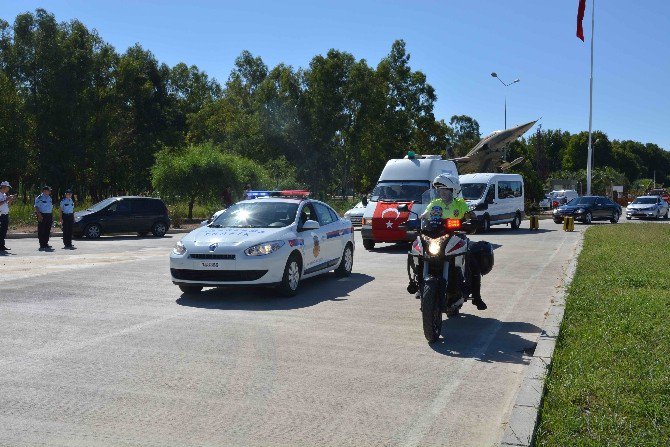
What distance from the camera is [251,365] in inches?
272

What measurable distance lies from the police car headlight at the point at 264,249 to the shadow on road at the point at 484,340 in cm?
285

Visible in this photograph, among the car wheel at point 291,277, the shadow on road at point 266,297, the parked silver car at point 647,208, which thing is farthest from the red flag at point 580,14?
the car wheel at point 291,277

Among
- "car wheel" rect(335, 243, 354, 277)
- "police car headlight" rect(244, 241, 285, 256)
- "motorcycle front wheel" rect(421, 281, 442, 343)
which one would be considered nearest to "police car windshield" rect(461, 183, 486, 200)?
"car wheel" rect(335, 243, 354, 277)

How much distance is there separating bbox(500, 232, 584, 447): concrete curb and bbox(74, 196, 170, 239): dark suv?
64.3 ft

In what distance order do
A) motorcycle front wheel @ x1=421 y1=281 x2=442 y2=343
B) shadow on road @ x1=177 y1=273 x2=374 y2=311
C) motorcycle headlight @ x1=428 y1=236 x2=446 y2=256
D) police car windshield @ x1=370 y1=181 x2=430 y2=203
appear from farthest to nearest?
police car windshield @ x1=370 y1=181 x2=430 y2=203 < shadow on road @ x1=177 y1=273 x2=374 y2=311 < motorcycle headlight @ x1=428 y1=236 x2=446 y2=256 < motorcycle front wheel @ x1=421 y1=281 x2=442 y2=343

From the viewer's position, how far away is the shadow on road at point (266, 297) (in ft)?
34.3

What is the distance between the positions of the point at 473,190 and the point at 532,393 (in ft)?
81.0

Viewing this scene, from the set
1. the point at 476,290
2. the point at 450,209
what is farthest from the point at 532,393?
the point at 476,290

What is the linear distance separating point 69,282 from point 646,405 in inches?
388

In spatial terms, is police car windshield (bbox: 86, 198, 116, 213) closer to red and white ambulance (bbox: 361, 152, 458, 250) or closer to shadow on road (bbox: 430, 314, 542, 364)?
red and white ambulance (bbox: 361, 152, 458, 250)

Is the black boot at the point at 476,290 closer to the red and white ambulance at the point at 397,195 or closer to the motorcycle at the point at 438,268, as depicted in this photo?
the motorcycle at the point at 438,268

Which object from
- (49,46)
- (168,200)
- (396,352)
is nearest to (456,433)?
(396,352)

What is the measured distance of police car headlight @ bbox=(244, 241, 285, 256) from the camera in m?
10.7

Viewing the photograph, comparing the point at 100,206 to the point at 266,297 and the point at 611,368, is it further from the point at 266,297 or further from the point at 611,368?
the point at 611,368
